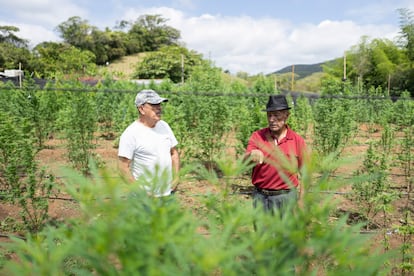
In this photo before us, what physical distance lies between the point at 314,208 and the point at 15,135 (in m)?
4.06

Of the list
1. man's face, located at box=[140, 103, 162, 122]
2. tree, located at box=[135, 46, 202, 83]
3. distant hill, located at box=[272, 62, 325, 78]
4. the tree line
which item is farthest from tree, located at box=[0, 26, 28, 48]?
man's face, located at box=[140, 103, 162, 122]

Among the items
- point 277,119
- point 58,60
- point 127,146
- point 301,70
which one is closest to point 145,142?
point 127,146

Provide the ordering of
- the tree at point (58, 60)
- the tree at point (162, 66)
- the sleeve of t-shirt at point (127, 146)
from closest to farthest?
the sleeve of t-shirt at point (127, 146) → the tree at point (58, 60) → the tree at point (162, 66)

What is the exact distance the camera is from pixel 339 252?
72cm

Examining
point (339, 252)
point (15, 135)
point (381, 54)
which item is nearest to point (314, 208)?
point (339, 252)

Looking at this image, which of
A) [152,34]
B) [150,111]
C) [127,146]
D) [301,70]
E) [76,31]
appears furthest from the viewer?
[152,34]

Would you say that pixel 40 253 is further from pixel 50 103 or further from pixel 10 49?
pixel 10 49

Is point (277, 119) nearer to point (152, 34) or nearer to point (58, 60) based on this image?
point (58, 60)

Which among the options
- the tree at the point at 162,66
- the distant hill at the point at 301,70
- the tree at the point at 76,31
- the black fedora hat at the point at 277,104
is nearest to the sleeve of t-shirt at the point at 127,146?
the black fedora hat at the point at 277,104

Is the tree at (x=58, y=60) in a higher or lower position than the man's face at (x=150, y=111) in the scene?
higher

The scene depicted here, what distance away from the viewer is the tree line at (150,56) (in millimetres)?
21672

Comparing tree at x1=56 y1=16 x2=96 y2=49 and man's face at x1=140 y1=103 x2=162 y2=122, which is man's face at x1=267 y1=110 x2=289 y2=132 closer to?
man's face at x1=140 y1=103 x2=162 y2=122

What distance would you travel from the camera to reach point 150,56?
3619cm

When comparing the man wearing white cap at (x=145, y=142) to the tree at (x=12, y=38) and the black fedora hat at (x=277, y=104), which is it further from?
the tree at (x=12, y=38)
